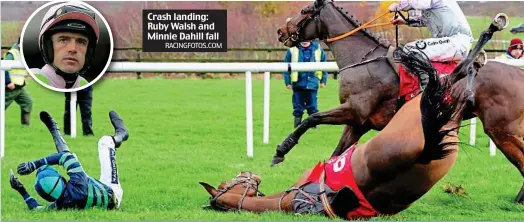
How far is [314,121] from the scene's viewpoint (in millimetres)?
8906

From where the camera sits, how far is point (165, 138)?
45.0 ft

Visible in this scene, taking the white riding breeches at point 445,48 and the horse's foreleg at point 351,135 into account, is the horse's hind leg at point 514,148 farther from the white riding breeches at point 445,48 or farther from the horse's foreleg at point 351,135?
the horse's foreleg at point 351,135

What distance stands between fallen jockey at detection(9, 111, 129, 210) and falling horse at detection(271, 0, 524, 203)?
228cm

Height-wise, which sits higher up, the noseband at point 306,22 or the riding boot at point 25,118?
the noseband at point 306,22

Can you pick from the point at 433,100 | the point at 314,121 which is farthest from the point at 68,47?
the point at 314,121

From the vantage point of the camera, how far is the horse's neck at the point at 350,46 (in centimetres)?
916

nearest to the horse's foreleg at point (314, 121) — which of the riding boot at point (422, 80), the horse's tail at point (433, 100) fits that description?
the riding boot at point (422, 80)

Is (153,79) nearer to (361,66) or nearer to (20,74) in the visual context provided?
(20,74)

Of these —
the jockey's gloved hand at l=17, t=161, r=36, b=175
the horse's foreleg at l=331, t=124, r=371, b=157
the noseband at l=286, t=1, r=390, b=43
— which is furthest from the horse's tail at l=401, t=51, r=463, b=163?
the noseband at l=286, t=1, r=390, b=43

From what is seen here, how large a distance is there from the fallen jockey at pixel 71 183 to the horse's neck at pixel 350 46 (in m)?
3.06

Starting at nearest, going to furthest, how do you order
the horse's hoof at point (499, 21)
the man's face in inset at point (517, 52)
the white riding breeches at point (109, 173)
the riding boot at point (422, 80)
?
the riding boot at point (422, 80) < the horse's hoof at point (499, 21) < the white riding breeches at point (109, 173) < the man's face in inset at point (517, 52)

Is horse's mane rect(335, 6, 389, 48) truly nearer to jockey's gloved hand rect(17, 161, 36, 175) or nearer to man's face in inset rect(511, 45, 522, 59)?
jockey's gloved hand rect(17, 161, 36, 175)

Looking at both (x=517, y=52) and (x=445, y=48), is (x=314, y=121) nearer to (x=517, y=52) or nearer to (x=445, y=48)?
(x=445, y=48)

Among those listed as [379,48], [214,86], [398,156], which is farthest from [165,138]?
[214,86]
